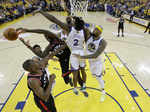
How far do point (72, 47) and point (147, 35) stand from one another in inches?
289

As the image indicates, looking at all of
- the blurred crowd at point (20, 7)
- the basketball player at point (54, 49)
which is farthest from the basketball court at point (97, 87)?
the blurred crowd at point (20, 7)

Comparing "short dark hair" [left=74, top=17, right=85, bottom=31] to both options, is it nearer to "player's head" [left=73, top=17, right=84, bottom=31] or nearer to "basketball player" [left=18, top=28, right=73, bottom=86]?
"player's head" [left=73, top=17, right=84, bottom=31]

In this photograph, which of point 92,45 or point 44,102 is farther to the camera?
point 92,45

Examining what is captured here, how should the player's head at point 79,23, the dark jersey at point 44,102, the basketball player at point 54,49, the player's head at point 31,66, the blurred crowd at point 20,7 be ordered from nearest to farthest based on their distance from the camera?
1. the player's head at point 31,66
2. the dark jersey at point 44,102
3. the player's head at point 79,23
4. the basketball player at point 54,49
5. the blurred crowd at point 20,7

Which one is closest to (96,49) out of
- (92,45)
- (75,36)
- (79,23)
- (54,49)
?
(92,45)

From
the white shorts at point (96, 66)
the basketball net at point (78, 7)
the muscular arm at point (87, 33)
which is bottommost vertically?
the white shorts at point (96, 66)

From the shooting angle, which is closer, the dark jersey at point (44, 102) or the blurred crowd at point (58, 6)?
the dark jersey at point (44, 102)

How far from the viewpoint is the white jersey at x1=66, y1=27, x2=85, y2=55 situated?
285 cm

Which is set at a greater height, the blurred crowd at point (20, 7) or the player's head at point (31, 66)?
the blurred crowd at point (20, 7)

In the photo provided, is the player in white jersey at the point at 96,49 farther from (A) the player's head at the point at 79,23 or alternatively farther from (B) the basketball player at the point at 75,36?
(A) the player's head at the point at 79,23

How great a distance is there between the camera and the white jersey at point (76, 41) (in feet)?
9.34

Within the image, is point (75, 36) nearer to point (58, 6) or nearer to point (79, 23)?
point (79, 23)

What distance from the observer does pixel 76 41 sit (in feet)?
9.68

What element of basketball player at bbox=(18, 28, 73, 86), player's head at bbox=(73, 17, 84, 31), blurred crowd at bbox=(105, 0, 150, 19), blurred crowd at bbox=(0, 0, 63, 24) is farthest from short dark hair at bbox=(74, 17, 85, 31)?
blurred crowd at bbox=(105, 0, 150, 19)
